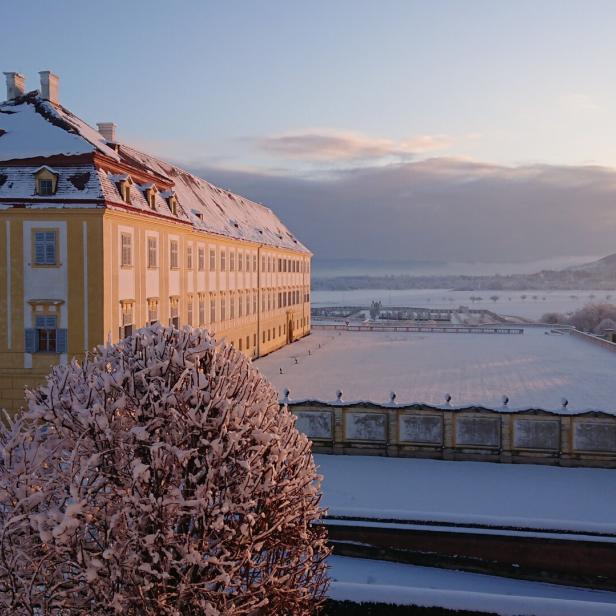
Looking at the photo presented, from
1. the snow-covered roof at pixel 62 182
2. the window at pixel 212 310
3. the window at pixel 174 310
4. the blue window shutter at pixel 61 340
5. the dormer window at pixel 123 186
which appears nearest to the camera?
the snow-covered roof at pixel 62 182

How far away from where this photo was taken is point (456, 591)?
10852mm

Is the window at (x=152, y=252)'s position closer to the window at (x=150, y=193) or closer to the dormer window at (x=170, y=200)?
the window at (x=150, y=193)

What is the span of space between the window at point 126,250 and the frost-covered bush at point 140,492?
54.5 feet

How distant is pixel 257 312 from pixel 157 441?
37.7 m

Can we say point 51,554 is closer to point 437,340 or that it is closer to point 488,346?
point 488,346

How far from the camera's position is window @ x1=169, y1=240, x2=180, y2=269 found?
91.8ft

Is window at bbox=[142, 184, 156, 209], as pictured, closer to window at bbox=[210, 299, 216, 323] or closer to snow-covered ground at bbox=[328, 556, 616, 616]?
window at bbox=[210, 299, 216, 323]

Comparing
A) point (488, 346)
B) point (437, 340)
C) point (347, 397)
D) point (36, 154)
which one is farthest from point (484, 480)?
point (437, 340)

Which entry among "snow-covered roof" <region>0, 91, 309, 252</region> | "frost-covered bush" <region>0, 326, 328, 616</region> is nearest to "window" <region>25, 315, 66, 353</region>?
"snow-covered roof" <region>0, 91, 309, 252</region>

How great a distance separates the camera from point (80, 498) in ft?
21.2

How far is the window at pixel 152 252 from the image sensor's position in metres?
25.6

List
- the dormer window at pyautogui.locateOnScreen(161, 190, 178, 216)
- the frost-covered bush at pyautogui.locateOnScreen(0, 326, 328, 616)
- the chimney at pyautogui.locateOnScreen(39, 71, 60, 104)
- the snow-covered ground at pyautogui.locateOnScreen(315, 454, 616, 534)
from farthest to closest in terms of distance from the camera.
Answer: the dormer window at pyautogui.locateOnScreen(161, 190, 178, 216) < the chimney at pyautogui.locateOnScreen(39, 71, 60, 104) < the snow-covered ground at pyautogui.locateOnScreen(315, 454, 616, 534) < the frost-covered bush at pyautogui.locateOnScreen(0, 326, 328, 616)

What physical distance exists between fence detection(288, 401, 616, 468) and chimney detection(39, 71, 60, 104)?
1625 centimetres

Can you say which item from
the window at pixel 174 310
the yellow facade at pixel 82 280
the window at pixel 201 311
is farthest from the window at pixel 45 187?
the window at pixel 201 311
